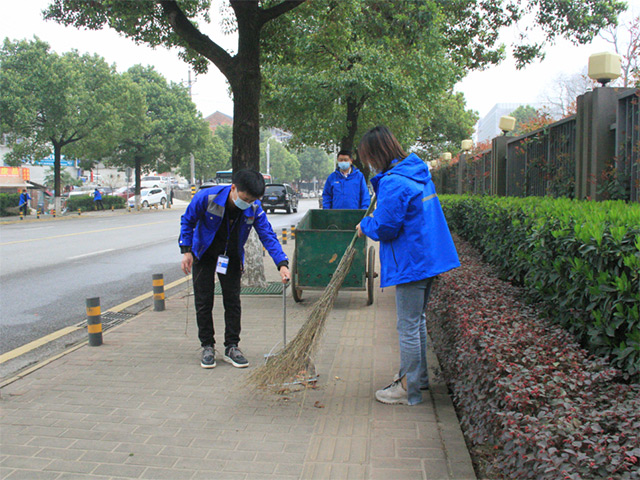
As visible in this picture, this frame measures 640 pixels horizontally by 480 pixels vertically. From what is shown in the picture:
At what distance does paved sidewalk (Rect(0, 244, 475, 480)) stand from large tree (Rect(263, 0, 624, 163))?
8.50 metres

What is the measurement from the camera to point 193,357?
4859mm

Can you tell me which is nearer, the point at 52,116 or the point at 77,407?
the point at 77,407

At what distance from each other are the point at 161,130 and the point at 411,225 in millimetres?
37077

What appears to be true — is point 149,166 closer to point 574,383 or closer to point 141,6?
point 141,6

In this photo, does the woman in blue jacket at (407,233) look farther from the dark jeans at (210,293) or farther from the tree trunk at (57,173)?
the tree trunk at (57,173)

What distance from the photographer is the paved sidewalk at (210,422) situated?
9.61ft

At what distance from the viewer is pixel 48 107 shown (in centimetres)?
2631

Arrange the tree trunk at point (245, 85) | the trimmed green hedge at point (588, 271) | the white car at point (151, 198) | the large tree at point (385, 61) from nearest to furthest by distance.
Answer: the trimmed green hedge at point (588, 271), the tree trunk at point (245, 85), the large tree at point (385, 61), the white car at point (151, 198)

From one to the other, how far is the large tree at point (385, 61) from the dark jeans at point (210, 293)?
8099 millimetres

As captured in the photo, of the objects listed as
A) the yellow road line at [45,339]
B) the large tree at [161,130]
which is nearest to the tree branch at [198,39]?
the yellow road line at [45,339]

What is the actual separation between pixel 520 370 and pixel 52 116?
2848cm

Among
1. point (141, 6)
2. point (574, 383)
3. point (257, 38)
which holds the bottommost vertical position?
point (574, 383)

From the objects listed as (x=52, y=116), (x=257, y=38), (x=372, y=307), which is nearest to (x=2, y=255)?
(x=257, y=38)

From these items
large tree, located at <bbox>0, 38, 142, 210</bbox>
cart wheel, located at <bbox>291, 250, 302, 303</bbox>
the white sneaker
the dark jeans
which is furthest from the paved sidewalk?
large tree, located at <bbox>0, 38, 142, 210</bbox>
